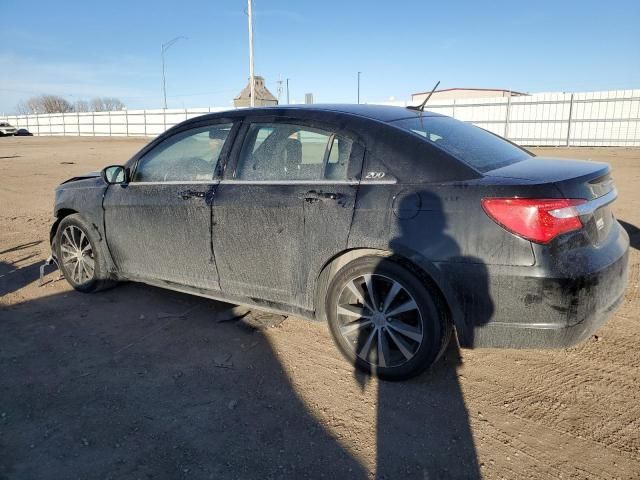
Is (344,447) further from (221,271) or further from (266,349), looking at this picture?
(221,271)

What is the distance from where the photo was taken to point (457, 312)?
2.88 meters

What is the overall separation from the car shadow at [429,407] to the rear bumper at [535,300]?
0.5 inches

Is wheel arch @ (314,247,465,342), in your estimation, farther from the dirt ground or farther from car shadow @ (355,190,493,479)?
the dirt ground

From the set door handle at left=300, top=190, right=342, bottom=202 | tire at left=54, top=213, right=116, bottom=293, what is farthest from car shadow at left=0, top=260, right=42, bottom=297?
door handle at left=300, top=190, right=342, bottom=202

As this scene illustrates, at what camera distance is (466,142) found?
3.45 meters

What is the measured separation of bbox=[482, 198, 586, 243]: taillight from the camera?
265cm

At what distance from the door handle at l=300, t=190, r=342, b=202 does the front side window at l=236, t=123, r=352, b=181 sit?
0.38 ft

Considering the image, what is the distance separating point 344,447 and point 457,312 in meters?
0.97

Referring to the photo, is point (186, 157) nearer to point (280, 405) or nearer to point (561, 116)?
point (280, 405)

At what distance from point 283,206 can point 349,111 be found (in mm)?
823

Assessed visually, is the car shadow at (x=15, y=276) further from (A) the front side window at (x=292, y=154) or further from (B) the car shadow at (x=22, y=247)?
(A) the front side window at (x=292, y=154)

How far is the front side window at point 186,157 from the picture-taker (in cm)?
394

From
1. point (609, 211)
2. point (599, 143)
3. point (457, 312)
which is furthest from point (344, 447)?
point (599, 143)

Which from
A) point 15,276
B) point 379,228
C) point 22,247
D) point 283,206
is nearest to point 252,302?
point 283,206
